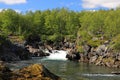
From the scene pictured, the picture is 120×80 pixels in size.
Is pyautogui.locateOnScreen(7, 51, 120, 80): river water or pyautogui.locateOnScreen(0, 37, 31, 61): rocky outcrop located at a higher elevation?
pyautogui.locateOnScreen(0, 37, 31, 61): rocky outcrop

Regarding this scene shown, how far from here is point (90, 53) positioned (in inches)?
4469

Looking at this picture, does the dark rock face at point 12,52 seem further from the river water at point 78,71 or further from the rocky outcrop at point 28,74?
the rocky outcrop at point 28,74

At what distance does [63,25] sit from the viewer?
183 m

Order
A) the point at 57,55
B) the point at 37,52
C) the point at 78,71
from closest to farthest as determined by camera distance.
A: the point at 78,71, the point at 57,55, the point at 37,52

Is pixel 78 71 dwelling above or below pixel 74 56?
below

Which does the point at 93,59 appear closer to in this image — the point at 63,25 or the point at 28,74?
the point at 63,25

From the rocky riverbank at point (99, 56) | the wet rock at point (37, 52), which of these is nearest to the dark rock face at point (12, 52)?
the wet rock at point (37, 52)

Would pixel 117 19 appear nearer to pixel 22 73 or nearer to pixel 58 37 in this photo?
pixel 58 37

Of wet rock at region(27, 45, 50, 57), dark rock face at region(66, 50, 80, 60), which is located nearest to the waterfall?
wet rock at region(27, 45, 50, 57)

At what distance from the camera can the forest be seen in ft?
449

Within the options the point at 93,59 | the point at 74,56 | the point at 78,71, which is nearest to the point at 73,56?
the point at 74,56

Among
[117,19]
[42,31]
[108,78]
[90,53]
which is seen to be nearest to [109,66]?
[90,53]

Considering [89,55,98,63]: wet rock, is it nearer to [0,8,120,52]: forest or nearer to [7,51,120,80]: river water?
[7,51,120,80]: river water

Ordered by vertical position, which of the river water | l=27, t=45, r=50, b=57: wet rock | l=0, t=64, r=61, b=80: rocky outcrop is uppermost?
l=27, t=45, r=50, b=57: wet rock
